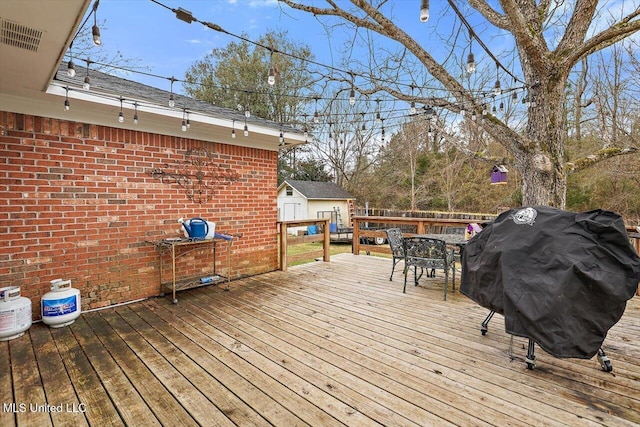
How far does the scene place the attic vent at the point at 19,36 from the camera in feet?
6.06

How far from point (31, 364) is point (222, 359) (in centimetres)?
150

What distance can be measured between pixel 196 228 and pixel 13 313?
189 centimetres

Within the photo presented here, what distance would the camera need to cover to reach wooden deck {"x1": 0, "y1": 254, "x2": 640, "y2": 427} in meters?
1.83

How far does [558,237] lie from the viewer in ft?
7.06

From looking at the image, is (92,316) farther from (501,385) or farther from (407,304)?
(501,385)

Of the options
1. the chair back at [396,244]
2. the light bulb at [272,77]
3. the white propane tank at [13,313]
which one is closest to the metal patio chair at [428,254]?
the chair back at [396,244]

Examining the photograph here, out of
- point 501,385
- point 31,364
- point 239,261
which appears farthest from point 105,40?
point 501,385

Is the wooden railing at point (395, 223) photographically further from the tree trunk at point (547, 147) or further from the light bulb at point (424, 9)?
the light bulb at point (424, 9)

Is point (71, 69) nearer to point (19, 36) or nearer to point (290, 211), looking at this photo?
point (19, 36)

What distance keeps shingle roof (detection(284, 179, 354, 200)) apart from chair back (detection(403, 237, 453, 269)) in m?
11.2

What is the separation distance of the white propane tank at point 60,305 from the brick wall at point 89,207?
11.1 inches

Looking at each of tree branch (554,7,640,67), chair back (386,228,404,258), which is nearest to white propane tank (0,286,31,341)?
chair back (386,228,404,258)

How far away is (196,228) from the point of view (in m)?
4.08

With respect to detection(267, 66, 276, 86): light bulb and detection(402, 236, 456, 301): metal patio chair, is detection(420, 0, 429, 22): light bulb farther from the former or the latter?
detection(402, 236, 456, 301): metal patio chair
